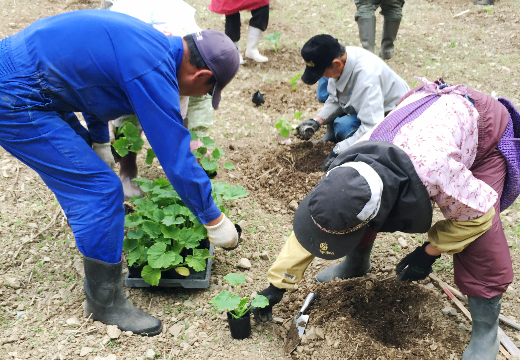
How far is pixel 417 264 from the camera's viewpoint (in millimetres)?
2141

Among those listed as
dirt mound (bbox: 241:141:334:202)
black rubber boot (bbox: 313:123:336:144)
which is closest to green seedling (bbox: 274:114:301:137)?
dirt mound (bbox: 241:141:334:202)

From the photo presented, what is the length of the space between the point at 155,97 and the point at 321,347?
1374 mm

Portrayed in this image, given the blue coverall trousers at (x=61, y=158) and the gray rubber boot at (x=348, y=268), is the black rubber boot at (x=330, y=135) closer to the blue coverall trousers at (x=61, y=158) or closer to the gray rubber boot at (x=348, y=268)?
the gray rubber boot at (x=348, y=268)

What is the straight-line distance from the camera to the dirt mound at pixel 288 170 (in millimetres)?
3326

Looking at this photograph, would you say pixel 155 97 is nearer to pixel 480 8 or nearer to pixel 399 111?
pixel 399 111

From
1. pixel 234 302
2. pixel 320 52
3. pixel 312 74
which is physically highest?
pixel 320 52

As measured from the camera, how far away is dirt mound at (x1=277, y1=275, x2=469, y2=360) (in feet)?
6.70

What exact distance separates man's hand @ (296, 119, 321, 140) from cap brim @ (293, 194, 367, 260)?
2.18 m

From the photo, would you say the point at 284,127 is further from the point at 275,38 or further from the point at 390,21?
the point at 390,21

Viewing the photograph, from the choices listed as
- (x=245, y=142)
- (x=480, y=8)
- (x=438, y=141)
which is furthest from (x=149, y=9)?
(x=480, y=8)

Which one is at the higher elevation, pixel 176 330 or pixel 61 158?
pixel 61 158

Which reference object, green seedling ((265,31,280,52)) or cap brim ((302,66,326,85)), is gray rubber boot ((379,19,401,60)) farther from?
cap brim ((302,66,326,85))

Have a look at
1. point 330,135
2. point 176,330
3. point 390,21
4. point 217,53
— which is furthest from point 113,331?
point 390,21

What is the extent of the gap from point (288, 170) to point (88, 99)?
188 cm
